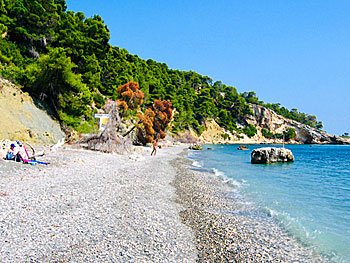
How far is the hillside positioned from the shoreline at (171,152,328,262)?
1479 centimetres

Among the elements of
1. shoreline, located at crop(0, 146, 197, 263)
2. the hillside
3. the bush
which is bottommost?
shoreline, located at crop(0, 146, 197, 263)

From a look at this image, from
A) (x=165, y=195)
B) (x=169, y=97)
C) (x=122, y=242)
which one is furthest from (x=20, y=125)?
(x=169, y=97)

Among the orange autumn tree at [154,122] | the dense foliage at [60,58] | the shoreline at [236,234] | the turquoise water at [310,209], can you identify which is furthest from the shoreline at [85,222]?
the orange autumn tree at [154,122]

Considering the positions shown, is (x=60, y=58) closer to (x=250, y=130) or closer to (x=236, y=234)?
(x=236, y=234)

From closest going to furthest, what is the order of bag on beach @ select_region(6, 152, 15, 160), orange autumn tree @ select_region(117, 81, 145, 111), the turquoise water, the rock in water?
the turquoise water, bag on beach @ select_region(6, 152, 15, 160), the rock in water, orange autumn tree @ select_region(117, 81, 145, 111)

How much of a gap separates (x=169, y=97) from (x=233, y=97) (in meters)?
44.3

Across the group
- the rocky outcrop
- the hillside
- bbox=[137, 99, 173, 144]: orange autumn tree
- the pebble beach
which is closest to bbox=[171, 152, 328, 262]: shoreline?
the pebble beach

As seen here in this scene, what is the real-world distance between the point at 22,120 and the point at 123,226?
1779 centimetres

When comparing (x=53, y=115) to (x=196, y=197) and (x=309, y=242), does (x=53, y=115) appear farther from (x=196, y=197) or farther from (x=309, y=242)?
(x=309, y=242)

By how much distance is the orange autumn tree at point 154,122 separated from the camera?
1671 inches

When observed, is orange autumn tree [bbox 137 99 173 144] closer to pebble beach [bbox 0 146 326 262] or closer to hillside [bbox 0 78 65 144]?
hillside [bbox 0 78 65 144]

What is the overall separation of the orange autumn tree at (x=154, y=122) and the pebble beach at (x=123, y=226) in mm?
32951

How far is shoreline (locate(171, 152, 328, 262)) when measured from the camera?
16.1 ft

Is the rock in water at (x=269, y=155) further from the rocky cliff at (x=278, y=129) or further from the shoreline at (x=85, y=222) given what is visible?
the rocky cliff at (x=278, y=129)
